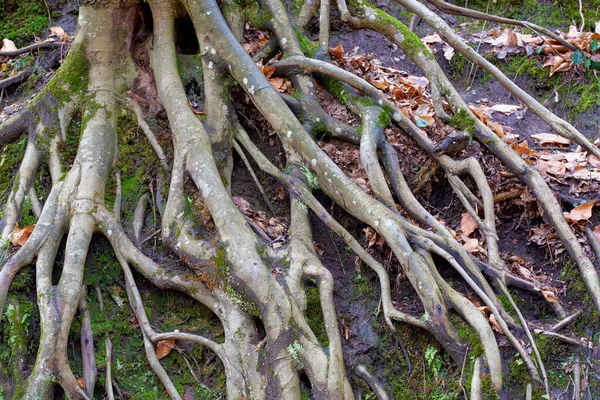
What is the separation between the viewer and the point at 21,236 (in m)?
4.80

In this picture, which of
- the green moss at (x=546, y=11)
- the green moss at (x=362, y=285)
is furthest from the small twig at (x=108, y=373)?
the green moss at (x=546, y=11)

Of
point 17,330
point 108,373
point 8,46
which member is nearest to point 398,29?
point 108,373

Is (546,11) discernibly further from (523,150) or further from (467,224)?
(467,224)

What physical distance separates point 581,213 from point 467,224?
765mm

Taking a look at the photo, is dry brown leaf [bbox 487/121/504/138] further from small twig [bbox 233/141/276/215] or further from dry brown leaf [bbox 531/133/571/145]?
small twig [bbox 233/141/276/215]

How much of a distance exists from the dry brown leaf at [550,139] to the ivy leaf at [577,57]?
3.34 feet

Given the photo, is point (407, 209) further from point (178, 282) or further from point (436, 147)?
point (178, 282)

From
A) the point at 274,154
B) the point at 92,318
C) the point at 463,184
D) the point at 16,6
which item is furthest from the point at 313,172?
the point at 16,6

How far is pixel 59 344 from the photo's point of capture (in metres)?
4.20

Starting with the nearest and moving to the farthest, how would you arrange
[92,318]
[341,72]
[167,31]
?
[92,318] < [341,72] < [167,31]

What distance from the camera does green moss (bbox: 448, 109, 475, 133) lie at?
5.07 m

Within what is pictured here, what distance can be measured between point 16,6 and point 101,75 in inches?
105

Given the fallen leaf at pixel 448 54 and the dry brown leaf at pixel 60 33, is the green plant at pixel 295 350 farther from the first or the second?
the dry brown leaf at pixel 60 33

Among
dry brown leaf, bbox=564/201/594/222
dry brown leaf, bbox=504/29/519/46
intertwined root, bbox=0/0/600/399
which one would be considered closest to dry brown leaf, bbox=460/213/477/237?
intertwined root, bbox=0/0/600/399
